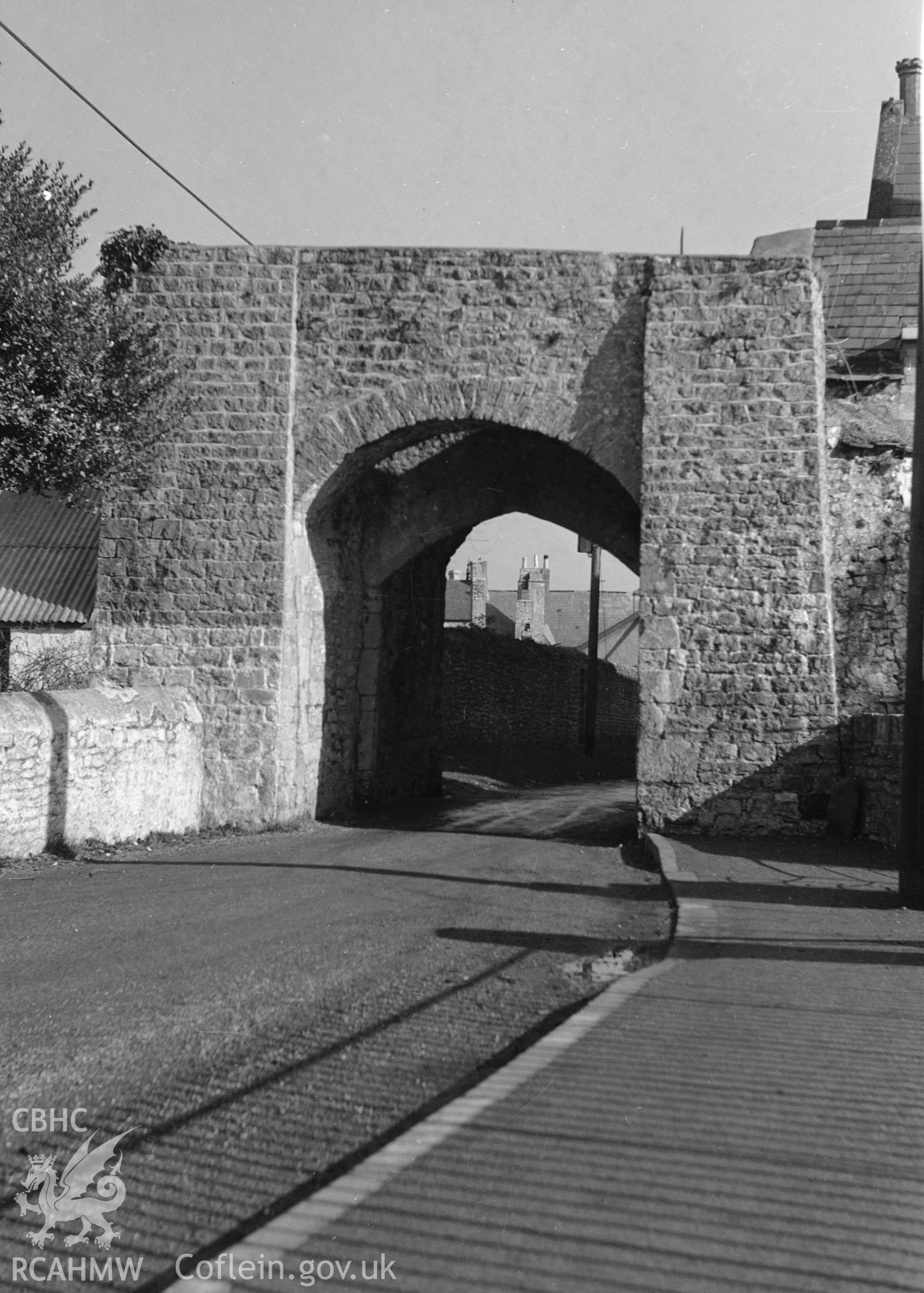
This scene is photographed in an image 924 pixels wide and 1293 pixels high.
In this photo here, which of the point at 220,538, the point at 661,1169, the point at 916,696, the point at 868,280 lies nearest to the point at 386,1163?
the point at 661,1169

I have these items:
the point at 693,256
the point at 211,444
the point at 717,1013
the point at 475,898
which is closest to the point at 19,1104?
the point at 717,1013

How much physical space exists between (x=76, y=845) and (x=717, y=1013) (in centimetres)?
642

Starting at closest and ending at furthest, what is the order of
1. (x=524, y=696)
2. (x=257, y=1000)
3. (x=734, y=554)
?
(x=257, y=1000) → (x=734, y=554) → (x=524, y=696)

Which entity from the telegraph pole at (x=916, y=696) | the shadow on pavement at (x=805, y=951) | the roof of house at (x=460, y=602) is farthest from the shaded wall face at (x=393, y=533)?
the roof of house at (x=460, y=602)

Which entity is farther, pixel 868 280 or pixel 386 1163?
pixel 868 280

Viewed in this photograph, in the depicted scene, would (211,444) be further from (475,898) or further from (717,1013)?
(717,1013)

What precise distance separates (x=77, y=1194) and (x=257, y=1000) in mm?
2017

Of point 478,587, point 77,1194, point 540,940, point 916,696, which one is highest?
point 478,587

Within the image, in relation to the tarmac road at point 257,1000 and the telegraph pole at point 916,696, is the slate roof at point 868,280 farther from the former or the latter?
the tarmac road at point 257,1000

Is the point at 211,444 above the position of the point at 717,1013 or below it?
above

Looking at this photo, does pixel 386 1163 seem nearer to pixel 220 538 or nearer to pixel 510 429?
pixel 220 538

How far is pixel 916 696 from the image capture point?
25.2 ft

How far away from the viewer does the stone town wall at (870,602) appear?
1355 centimetres

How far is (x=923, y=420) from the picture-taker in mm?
7836
